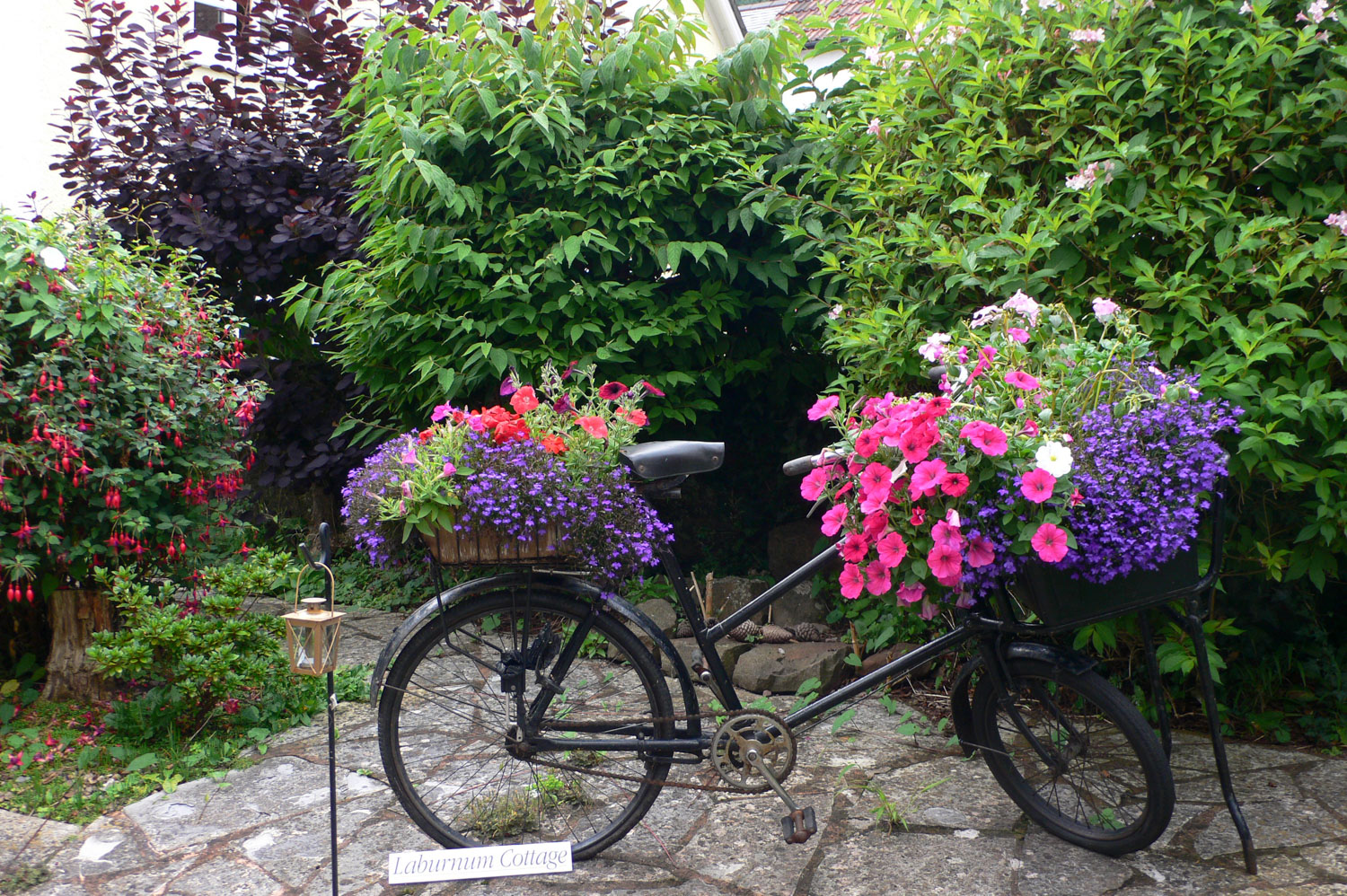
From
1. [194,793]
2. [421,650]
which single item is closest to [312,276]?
[194,793]

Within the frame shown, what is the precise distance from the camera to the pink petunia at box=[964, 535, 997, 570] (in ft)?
7.11

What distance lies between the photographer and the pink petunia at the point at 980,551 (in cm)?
217

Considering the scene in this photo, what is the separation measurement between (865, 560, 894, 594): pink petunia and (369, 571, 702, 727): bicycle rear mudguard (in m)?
0.62

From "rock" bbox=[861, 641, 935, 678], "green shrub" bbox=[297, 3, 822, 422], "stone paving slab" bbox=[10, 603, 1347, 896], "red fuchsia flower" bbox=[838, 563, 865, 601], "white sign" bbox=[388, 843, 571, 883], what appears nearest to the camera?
"white sign" bbox=[388, 843, 571, 883]

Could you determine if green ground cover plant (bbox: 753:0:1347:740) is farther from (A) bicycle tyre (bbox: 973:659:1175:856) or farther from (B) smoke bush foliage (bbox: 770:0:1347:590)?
(A) bicycle tyre (bbox: 973:659:1175:856)

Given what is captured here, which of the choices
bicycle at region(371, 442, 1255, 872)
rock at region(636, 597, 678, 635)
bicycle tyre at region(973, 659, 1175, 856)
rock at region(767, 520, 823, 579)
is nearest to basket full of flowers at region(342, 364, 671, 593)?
bicycle at region(371, 442, 1255, 872)

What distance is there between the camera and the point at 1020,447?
2.15 meters

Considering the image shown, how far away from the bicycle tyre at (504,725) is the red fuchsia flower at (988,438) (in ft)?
3.71

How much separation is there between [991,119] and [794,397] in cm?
226

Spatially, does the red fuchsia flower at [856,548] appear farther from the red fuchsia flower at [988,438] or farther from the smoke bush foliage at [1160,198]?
the smoke bush foliage at [1160,198]

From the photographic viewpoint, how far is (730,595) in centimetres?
450

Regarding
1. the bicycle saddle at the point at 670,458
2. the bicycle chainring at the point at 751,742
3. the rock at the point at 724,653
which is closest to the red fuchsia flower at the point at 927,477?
the bicycle saddle at the point at 670,458

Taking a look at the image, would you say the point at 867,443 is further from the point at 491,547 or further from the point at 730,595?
the point at 730,595

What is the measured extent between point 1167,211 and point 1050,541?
1.45 metres
